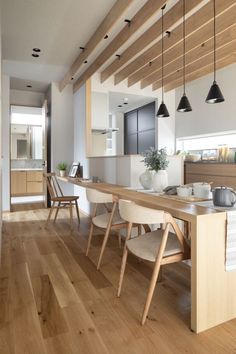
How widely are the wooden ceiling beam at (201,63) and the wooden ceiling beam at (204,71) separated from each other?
0.10 m

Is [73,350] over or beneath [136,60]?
beneath

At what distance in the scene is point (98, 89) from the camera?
16.9 ft

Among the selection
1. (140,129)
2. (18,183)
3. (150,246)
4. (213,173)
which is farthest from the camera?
(18,183)

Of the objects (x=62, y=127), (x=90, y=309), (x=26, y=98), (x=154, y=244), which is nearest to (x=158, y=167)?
(x=154, y=244)

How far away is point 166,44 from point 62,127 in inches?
118

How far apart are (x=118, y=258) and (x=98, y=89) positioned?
3698 millimetres

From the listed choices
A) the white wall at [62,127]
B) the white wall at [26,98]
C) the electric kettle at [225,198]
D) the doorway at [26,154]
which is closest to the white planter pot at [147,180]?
the electric kettle at [225,198]

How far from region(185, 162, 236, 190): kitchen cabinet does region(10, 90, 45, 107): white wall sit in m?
4.10

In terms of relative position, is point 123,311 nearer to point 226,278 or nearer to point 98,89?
point 226,278

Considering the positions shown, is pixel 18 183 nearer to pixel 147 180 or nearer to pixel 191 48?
pixel 147 180

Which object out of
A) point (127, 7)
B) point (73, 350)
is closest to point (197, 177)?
point (127, 7)

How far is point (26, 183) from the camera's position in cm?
757

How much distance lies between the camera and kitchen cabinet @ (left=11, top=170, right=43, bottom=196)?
744cm

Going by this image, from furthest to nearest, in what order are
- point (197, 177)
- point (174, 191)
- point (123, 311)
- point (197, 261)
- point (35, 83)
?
point (35, 83)
point (197, 177)
point (174, 191)
point (123, 311)
point (197, 261)
